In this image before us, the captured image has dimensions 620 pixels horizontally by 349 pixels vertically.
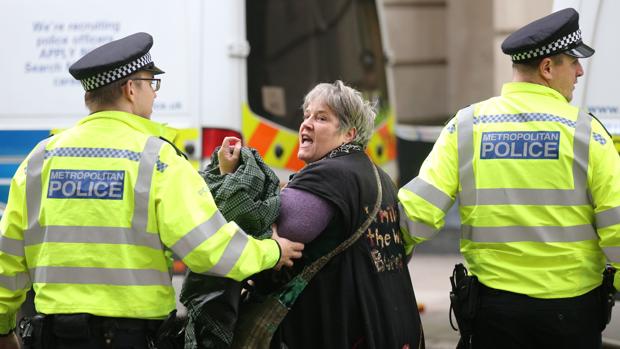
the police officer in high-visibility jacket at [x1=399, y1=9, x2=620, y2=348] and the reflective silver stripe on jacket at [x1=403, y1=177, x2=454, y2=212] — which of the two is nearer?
the police officer in high-visibility jacket at [x1=399, y1=9, x2=620, y2=348]

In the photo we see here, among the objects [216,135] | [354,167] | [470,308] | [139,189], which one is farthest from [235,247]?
[216,135]

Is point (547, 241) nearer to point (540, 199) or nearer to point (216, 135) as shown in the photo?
point (540, 199)

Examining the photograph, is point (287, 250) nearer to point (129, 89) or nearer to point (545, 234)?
point (129, 89)

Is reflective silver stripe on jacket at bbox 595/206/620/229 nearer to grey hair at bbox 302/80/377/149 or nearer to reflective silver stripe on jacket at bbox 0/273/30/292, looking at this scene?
grey hair at bbox 302/80/377/149

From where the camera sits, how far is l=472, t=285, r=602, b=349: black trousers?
147 inches

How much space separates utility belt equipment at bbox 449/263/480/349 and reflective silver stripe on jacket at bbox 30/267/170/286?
111 centimetres

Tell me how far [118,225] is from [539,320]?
147 centimetres

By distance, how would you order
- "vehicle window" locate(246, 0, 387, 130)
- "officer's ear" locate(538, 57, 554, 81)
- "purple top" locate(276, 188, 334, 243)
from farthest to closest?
"vehicle window" locate(246, 0, 387, 130) → "officer's ear" locate(538, 57, 554, 81) → "purple top" locate(276, 188, 334, 243)

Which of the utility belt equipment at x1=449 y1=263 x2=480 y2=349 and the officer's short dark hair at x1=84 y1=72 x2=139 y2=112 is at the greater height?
the officer's short dark hair at x1=84 y1=72 x2=139 y2=112

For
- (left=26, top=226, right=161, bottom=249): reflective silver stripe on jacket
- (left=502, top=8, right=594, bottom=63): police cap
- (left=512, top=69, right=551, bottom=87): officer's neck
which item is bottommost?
(left=26, top=226, right=161, bottom=249): reflective silver stripe on jacket

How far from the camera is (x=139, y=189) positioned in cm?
338

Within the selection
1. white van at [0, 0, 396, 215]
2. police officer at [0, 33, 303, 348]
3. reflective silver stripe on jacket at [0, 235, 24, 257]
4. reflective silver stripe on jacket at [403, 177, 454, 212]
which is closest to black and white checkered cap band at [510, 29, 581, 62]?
reflective silver stripe on jacket at [403, 177, 454, 212]

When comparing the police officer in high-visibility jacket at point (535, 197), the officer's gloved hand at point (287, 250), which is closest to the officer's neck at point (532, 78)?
the police officer in high-visibility jacket at point (535, 197)

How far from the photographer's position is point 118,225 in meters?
3.39
